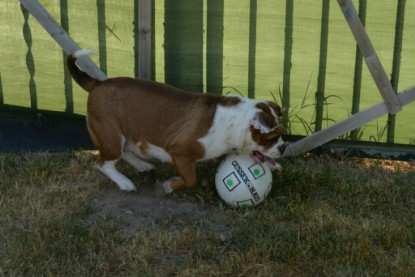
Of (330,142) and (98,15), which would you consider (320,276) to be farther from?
(98,15)

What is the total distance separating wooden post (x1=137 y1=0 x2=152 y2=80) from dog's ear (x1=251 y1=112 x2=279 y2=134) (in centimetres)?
145

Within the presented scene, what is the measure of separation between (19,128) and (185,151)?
84.7 inches

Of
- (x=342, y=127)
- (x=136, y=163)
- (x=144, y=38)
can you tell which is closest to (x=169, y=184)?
(x=136, y=163)

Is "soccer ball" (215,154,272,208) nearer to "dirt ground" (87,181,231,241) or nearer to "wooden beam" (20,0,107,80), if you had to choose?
"dirt ground" (87,181,231,241)

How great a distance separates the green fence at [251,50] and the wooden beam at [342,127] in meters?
0.18

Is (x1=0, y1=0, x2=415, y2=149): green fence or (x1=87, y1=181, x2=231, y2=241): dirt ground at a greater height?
(x1=0, y1=0, x2=415, y2=149): green fence

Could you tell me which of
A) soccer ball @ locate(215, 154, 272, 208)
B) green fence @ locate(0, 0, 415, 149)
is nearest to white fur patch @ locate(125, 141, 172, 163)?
soccer ball @ locate(215, 154, 272, 208)

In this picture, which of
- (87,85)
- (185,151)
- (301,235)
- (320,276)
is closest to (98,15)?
(87,85)

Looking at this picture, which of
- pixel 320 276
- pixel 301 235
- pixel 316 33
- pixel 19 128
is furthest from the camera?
pixel 19 128

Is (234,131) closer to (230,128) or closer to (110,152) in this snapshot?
(230,128)

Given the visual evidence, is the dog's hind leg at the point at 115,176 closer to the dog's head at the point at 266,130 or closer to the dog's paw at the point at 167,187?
the dog's paw at the point at 167,187

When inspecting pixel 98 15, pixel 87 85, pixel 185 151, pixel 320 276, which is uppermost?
pixel 98 15

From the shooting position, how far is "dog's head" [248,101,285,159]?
16.4 feet

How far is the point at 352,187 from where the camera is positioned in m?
5.40
